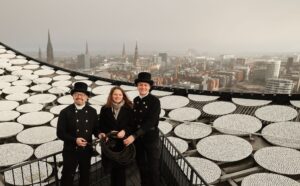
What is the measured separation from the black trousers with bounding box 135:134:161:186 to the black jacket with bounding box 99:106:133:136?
28 cm

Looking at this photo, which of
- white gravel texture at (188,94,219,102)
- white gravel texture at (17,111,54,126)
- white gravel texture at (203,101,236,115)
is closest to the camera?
white gravel texture at (17,111,54,126)

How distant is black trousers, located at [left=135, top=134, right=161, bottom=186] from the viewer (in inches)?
140

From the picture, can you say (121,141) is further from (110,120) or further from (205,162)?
(205,162)

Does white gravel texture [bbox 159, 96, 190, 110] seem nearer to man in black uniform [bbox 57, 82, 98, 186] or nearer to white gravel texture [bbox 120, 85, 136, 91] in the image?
white gravel texture [bbox 120, 85, 136, 91]

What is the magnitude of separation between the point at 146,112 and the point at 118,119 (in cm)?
41

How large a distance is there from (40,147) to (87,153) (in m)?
2.47

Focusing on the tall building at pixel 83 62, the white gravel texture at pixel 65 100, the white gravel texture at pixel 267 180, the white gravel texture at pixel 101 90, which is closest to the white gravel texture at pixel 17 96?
the white gravel texture at pixel 65 100

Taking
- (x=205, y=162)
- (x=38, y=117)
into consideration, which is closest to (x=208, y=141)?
(x=205, y=162)

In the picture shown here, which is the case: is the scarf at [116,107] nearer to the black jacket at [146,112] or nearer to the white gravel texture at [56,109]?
the black jacket at [146,112]

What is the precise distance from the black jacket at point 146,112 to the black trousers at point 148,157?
0.15 meters

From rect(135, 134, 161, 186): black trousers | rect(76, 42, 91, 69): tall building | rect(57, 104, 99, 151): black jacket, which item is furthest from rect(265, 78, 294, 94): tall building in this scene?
rect(57, 104, 99, 151): black jacket

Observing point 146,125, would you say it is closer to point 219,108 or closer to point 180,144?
point 180,144

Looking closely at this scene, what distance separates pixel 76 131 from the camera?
3543mm

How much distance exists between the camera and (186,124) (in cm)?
651
